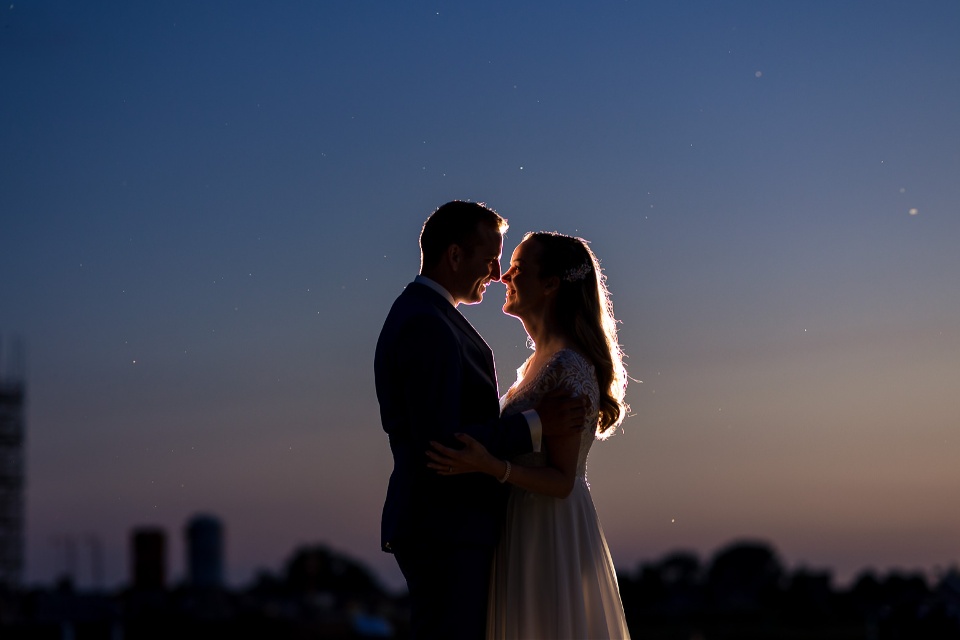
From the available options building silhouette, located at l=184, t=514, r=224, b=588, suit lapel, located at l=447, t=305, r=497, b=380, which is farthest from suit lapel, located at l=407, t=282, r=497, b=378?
building silhouette, located at l=184, t=514, r=224, b=588

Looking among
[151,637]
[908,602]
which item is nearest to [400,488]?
[908,602]

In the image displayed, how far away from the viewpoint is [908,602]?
12141 mm

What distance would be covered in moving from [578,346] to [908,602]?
25.7 feet

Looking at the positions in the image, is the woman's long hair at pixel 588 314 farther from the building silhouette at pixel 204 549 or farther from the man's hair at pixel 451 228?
the building silhouette at pixel 204 549

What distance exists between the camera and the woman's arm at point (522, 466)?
477 centimetres

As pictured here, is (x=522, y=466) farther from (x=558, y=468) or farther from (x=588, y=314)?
(x=588, y=314)

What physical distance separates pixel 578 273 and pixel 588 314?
17cm

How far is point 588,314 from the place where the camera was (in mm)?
5551

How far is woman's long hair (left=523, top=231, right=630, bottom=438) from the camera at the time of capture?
217 inches

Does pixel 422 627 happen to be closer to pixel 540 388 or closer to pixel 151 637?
pixel 540 388

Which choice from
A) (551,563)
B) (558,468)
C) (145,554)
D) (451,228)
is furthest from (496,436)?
(145,554)

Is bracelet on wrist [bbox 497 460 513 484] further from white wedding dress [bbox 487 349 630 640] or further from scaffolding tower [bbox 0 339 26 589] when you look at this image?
scaffolding tower [bbox 0 339 26 589]

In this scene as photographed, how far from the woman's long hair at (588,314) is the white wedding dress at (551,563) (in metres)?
0.13

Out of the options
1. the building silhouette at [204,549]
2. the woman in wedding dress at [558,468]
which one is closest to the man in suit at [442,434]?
the woman in wedding dress at [558,468]
